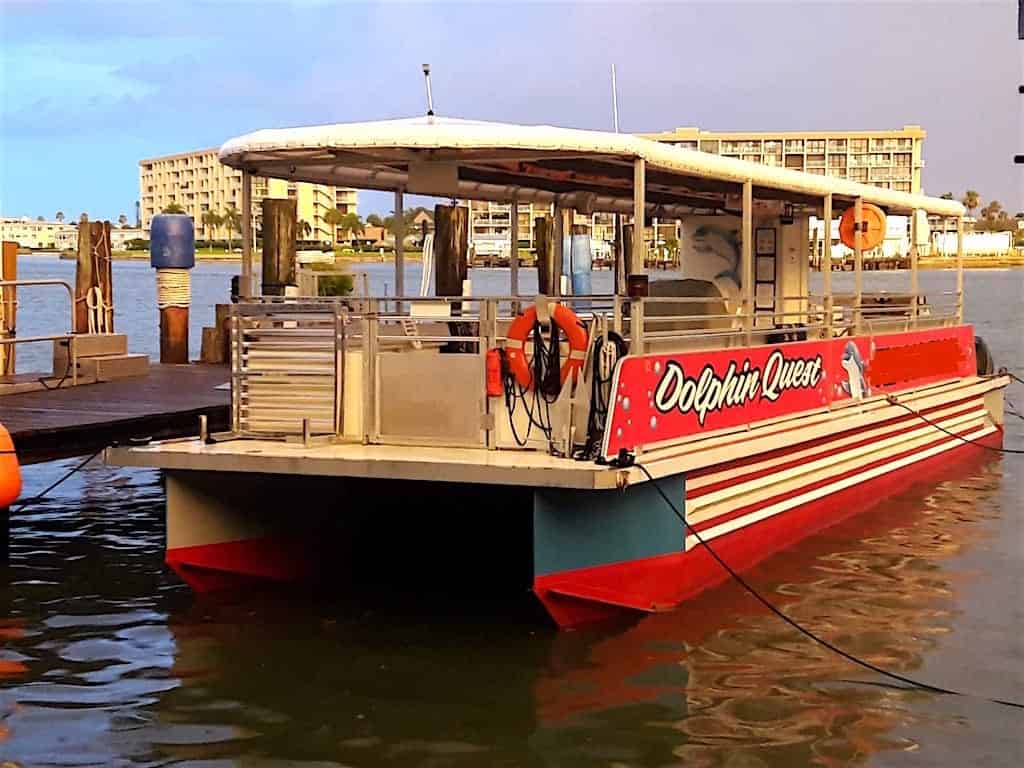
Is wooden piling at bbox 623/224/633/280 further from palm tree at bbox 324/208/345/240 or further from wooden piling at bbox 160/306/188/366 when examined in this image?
wooden piling at bbox 160/306/188/366

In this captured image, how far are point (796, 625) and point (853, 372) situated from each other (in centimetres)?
372

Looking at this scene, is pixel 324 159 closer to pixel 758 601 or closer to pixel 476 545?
pixel 476 545

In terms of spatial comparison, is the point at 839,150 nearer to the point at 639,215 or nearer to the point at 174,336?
the point at 174,336

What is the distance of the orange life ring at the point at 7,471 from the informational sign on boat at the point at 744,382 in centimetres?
442

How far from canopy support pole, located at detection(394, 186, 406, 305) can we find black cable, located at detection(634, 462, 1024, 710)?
3678 mm

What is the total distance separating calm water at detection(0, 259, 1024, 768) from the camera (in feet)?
23.2

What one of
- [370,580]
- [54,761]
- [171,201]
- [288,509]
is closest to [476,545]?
[370,580]

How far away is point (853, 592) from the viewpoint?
34.0 feet

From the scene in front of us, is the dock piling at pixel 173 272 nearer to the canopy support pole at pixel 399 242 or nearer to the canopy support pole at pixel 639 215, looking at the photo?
the canopy support pole at pixel 399 242

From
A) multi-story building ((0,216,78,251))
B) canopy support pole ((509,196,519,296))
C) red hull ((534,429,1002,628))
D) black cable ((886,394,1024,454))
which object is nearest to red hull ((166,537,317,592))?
red hull ((534,429,1002,628))

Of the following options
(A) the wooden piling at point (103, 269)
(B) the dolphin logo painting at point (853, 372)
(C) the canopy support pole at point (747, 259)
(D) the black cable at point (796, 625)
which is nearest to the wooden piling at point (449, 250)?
(C) the canopy support pole at point (747, 259)

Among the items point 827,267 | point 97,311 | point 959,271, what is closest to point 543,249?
point 827,267

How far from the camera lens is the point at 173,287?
18719 mm

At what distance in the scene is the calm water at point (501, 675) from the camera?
7.06 meters
